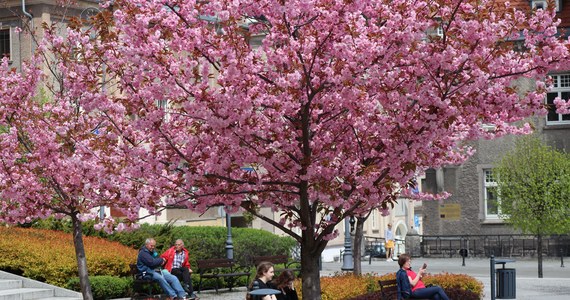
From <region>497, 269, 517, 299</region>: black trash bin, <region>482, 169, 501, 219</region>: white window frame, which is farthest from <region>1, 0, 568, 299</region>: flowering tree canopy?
<region>482, 169, 501, 219</region>: white window frame

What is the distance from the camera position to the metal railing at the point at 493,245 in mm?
49469

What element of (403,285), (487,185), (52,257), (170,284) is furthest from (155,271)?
(487,185)

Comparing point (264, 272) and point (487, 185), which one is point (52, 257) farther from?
point (487, 185)

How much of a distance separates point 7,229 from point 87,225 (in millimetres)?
2754

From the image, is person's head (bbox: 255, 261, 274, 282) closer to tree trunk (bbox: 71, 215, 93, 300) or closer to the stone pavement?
tree trunk (bbox: 71, 215, 93, 300)

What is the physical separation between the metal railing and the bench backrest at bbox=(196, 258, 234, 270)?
21.0 m

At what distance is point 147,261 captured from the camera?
78.1ft

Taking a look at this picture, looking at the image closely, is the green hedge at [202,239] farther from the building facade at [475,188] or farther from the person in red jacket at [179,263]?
the building facade at [475,188]

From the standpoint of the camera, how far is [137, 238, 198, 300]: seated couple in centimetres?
2386

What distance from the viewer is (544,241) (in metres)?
49.8

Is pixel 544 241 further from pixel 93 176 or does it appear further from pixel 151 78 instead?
pixel 151 78

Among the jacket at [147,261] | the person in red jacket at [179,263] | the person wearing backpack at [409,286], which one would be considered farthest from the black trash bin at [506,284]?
the jacket at [147,261]

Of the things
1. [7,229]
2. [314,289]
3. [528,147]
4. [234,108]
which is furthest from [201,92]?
[528,147]

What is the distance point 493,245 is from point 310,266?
34266 millimetres
